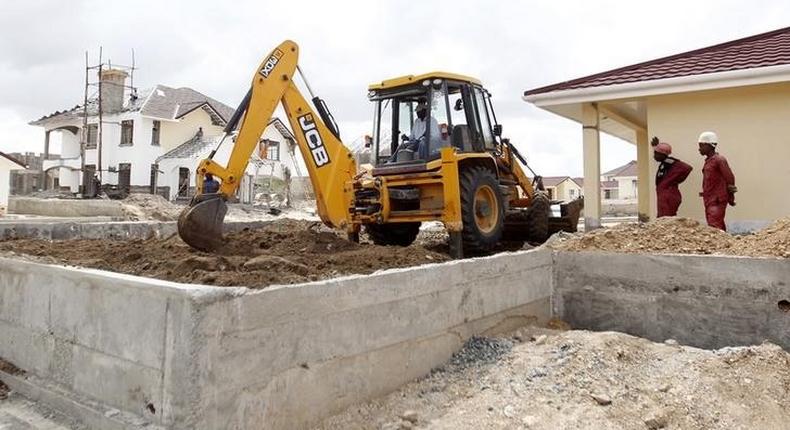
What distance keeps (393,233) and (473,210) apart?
174cm

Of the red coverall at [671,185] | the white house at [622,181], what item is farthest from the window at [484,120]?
the white house at [622,181]

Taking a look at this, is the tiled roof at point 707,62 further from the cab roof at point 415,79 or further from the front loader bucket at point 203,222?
the front loader bucket at point 203,222

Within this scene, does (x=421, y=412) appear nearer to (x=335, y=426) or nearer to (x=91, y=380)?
(x=335, y=426)

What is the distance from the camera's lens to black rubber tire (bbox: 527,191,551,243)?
857cm

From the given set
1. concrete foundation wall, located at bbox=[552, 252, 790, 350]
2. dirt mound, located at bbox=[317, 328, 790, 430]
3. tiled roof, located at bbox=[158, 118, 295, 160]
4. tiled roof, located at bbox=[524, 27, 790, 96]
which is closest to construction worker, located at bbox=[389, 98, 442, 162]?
concrete foundation wall, located at bbox=[552, 252, 790, 350]

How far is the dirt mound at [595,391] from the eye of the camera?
3531 millimetres

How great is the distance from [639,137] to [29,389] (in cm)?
1153

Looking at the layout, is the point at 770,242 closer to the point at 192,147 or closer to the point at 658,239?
the point at 658,239

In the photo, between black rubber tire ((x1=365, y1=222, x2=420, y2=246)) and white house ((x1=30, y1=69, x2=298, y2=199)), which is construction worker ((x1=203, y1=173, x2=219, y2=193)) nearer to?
black rubber tire ((x1=365, y1=222, x2=420, y2=246))

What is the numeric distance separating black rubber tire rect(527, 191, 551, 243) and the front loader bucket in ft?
14.8

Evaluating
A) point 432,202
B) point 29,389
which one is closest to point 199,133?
point 432,202

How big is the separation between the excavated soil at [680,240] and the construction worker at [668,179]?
1.53 m

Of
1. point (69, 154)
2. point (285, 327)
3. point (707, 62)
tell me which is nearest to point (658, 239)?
point (707, 62)

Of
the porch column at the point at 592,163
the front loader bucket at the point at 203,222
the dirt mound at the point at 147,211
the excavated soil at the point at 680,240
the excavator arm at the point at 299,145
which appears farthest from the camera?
the dirt mound at the point at 147,211
